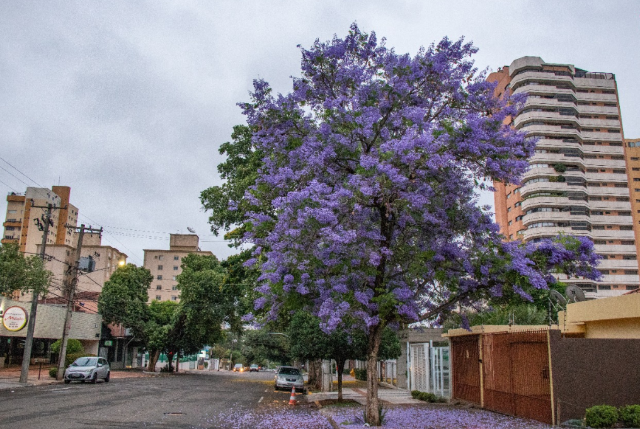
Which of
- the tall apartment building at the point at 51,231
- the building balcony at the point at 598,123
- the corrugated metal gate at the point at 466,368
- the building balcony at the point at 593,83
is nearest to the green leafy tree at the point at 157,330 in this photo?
the corrugated metal gate at the point at 466,368

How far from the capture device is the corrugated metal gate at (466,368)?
1850cm

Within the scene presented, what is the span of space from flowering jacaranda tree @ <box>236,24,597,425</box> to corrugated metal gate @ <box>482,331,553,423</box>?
2.38 metres

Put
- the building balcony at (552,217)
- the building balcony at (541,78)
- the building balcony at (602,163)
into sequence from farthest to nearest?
the building balcony at (602,163), the building balcony at (541,78), the building balcony at (552,217)

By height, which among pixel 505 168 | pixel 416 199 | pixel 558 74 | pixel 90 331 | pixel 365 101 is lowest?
pixel 90 331

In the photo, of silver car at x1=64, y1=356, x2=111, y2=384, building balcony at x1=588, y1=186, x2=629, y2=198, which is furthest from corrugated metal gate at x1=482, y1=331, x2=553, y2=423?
building balcony at x1=588, y1=186, x2=629, y2=198

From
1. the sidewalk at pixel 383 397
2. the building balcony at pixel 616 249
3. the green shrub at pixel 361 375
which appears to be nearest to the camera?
the sidewalk at pixel 383 397

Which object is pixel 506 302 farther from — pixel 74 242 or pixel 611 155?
pixel 74 242

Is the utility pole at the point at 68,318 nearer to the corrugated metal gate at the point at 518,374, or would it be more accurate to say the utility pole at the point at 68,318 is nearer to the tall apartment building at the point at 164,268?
the corrugated metal gate at the point at 518,374

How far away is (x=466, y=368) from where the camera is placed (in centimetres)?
1953

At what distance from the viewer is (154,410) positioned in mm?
16859

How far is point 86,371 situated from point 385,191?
2395 centimetres

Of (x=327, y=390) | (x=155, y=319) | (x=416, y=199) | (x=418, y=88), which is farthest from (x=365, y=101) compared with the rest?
(x=155, y=319)

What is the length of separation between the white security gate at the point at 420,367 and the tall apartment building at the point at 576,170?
48910 millimetres

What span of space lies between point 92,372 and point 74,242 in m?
111
